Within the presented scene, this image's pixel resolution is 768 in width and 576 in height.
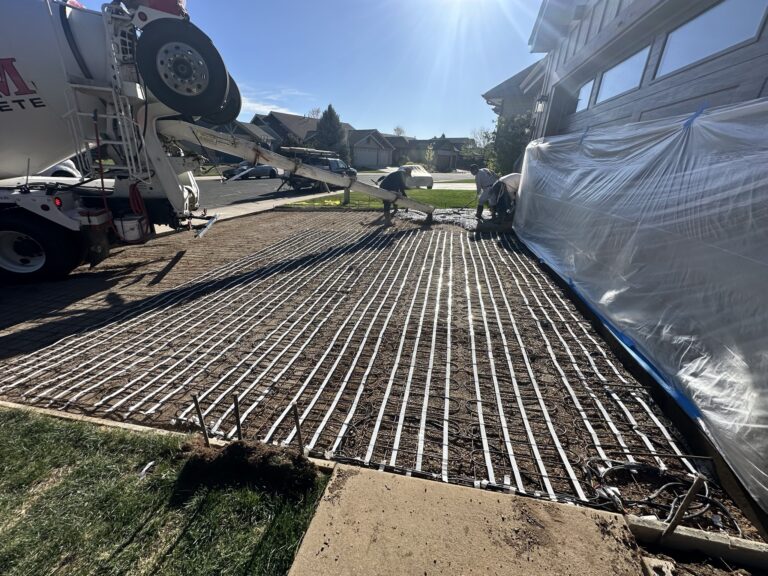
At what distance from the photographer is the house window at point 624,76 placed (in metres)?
6.35

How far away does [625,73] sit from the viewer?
7.00 meters

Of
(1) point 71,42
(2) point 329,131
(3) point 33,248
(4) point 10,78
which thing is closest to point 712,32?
(1) point 71,42

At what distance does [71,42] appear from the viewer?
4.14 m

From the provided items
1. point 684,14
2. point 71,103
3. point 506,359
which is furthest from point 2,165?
point 684,14

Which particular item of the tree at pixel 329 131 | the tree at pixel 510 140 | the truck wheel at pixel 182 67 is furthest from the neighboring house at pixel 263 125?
the truck wheel at pixel 182 67

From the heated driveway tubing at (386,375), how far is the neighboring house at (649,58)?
3389mm

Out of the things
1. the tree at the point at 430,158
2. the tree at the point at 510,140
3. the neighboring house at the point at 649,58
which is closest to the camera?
the neighboring house at the point at 649,58

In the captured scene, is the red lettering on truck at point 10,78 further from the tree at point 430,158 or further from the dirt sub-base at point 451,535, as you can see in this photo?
the tree at point 430,158

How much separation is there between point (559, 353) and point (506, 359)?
0.58m

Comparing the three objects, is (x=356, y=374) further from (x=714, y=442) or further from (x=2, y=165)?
(x=2, y=165)

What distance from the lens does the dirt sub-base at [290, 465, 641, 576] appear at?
140cm

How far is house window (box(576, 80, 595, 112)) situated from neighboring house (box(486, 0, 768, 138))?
3 cm

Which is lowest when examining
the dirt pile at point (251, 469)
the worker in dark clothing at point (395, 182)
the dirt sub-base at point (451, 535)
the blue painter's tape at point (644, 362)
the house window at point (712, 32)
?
the dirt pile at point (251, 469)

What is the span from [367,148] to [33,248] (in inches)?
2013
